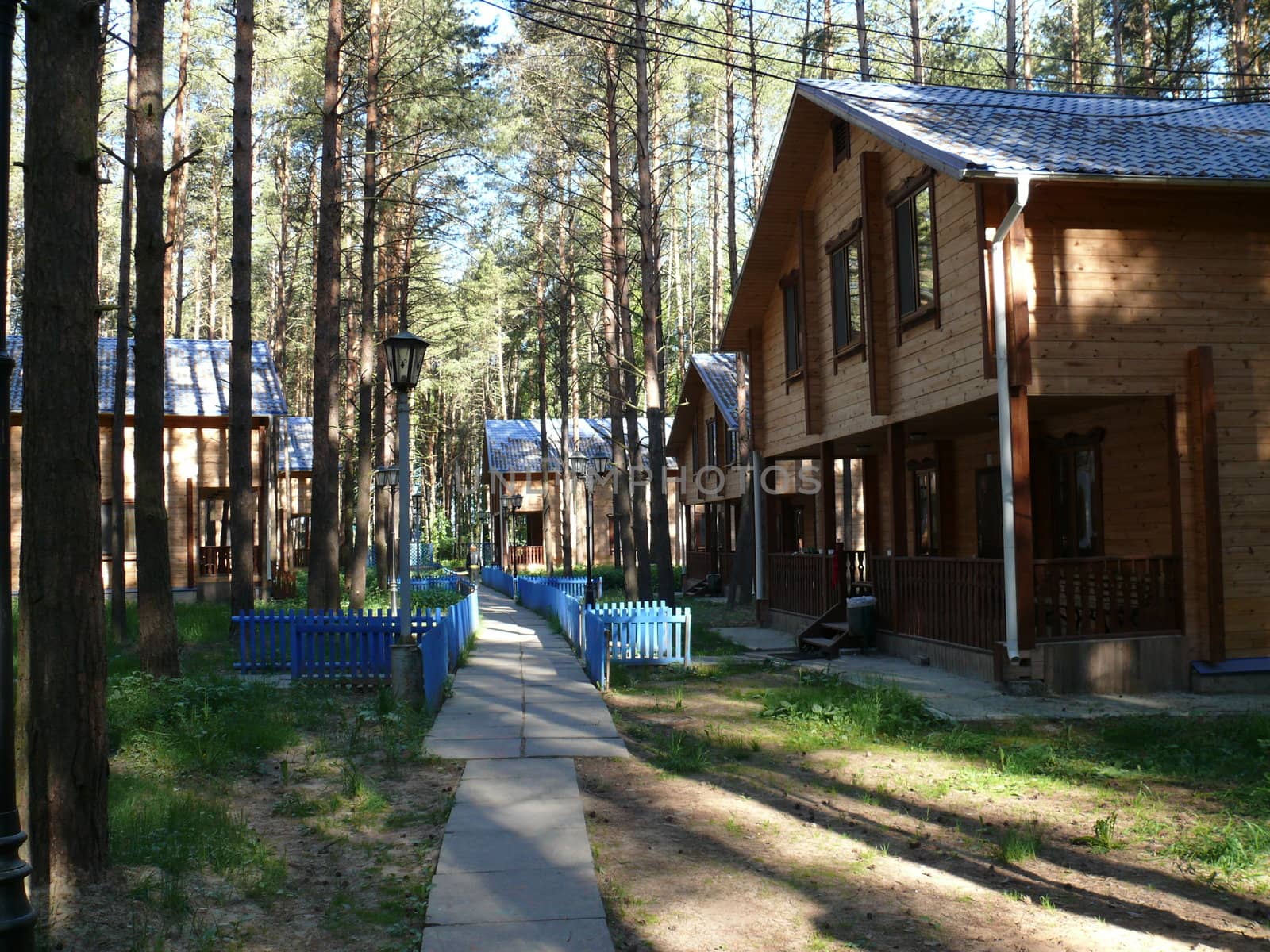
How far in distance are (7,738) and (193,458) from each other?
28525 mm

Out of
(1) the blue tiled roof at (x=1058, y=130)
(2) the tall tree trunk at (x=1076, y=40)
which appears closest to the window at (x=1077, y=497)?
(1) the blue tiled roof at (x=1058, y=130)

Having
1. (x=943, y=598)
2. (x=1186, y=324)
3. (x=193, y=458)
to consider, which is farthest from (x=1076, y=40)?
Result: (x=193, y=458)

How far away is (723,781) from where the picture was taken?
886cm

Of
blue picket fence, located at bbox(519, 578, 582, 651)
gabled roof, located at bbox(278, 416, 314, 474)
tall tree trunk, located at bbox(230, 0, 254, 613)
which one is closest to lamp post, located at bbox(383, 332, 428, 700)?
blue picket fence, located at bbox(519, 578, 582, 651)

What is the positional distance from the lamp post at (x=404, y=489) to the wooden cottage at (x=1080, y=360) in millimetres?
6317

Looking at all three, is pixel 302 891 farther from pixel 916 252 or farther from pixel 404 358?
pixel 916 252

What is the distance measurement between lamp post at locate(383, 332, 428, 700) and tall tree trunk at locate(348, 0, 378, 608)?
9878 mm

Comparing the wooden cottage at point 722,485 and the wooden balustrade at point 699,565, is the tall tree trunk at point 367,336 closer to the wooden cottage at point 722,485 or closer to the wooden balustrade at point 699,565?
the wooden cottage at point 722,485

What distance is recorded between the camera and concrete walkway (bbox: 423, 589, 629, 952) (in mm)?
5500

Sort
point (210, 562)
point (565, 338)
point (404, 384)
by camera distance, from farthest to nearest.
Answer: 1. point (565, 338)
2. point (210, 562)
3. point (404, 384)

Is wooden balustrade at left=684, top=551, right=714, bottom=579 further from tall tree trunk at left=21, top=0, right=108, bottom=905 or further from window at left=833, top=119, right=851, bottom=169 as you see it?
tall tree trunk at left=21, top=0, right=108, bottom=905

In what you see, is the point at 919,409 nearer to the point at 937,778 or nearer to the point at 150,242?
the point at 937,778

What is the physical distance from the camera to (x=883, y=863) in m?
6.65

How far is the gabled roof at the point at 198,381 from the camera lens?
30125 millimetres
